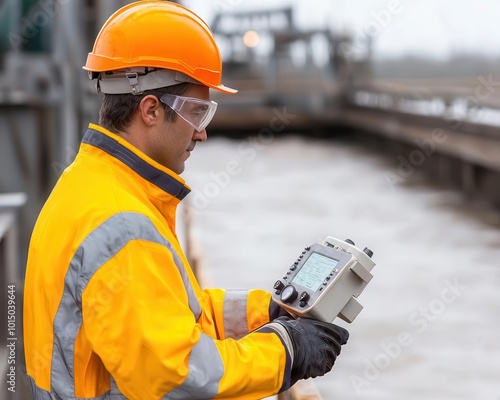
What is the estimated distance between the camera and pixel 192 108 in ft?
6.44

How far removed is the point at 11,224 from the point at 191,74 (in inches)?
83.1

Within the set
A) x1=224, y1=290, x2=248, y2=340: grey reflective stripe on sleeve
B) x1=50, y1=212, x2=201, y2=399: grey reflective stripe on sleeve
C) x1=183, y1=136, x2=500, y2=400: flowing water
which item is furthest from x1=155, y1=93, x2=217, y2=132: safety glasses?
x1=183, y1=136, x2=500, y2=400: flowing water

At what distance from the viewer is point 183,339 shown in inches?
66.5

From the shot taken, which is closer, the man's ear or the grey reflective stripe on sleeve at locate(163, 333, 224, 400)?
the grey reflective stripe on sleeve at locate(163, 333, 224, 400)

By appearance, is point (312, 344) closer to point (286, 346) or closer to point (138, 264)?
point (286, 346)

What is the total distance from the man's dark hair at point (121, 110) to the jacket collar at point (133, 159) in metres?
0.03

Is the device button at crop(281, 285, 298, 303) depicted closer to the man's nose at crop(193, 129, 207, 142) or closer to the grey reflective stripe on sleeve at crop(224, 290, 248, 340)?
the grey reflective stripe on sleeve at crop(224, 290, 248, 340)

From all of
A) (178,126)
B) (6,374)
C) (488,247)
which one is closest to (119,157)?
(178,126)

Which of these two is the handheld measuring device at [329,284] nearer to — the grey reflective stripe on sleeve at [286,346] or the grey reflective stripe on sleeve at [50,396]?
the grey reflective stripe on sleeve at [286,346]

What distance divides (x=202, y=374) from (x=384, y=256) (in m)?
6.31

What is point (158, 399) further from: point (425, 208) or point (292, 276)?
point (425, 208)

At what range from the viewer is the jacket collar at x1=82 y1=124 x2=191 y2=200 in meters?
1.88

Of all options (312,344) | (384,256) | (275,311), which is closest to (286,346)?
(312,344)

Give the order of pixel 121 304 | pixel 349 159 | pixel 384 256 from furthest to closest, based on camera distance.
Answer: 1. pixel 349 159
2. pixel 384 256
3. pixel 121 304
